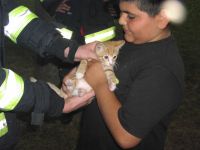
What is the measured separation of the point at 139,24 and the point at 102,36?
1.98m

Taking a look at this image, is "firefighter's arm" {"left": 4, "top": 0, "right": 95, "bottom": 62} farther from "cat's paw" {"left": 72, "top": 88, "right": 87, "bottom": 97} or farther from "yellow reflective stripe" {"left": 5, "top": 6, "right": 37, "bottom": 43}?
"cat's paw" {"left": 72, "top": 88, "right": 87, "bottom": 97}

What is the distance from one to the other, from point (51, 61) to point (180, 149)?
6.94 ft

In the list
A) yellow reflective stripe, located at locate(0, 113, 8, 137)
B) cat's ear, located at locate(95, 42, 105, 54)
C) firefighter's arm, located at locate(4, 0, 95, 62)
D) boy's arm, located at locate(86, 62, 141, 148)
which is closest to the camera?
boy's arm, located at locate(86, 62, 141, 148)

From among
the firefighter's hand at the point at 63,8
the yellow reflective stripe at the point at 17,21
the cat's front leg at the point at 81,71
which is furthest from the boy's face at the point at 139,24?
the firefighter's hand at the point at 63,8

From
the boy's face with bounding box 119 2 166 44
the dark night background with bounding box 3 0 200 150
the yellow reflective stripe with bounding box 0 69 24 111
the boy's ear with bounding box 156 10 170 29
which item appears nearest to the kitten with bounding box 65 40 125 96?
the boy's face with bounding box 119 2 166 44

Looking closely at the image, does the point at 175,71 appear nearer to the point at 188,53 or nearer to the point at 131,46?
the point at 131,46

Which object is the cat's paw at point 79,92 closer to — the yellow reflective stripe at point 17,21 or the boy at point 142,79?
the boy at point 142,79

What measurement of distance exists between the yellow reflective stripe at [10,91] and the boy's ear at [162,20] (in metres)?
0.95

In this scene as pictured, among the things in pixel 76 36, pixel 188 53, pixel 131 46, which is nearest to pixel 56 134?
pixel 76 36

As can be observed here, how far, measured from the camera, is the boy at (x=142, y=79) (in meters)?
2.04

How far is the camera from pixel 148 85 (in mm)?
2035

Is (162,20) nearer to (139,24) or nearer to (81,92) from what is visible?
(139,24)

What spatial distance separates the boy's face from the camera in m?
2.11

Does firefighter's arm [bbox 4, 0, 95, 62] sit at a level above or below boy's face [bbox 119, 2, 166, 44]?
below
